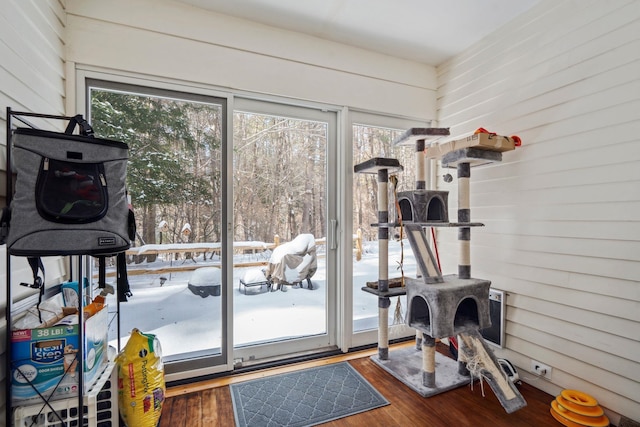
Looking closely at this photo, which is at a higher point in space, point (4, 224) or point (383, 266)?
point (4, 224)

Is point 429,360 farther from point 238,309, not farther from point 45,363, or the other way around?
point 45,363

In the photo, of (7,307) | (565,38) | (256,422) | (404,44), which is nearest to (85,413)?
(7,307)

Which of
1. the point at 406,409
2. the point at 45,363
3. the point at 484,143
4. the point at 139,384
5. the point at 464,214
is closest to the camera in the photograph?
the point at 45,363

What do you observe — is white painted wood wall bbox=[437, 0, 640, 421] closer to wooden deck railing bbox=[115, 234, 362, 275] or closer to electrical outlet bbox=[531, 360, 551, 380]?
electrical outlet bbox=[531, 360, 551, 380]

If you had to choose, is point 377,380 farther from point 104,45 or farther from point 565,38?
point 104,45

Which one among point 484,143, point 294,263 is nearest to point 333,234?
point 294,263

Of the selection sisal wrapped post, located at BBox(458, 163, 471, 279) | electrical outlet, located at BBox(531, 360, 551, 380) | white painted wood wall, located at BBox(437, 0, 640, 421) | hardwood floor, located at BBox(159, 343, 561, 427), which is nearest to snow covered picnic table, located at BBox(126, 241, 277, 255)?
hardwood floor, located at BBox(159, 343, 561, 427)

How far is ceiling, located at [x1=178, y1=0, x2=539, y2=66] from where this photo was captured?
2.12 meters

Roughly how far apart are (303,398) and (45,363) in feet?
4.59

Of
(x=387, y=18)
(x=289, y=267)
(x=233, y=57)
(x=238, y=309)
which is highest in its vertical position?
(x=387, y=18)

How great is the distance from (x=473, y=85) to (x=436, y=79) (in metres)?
0.47

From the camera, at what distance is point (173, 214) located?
222cm

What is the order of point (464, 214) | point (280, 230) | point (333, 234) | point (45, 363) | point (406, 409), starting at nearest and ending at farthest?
point (45, 363)
point (406, 409)
point (464, 214)
point (280, 230)
point (333, 234)

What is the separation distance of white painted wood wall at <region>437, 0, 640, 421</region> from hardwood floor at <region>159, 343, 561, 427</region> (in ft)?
1.18
